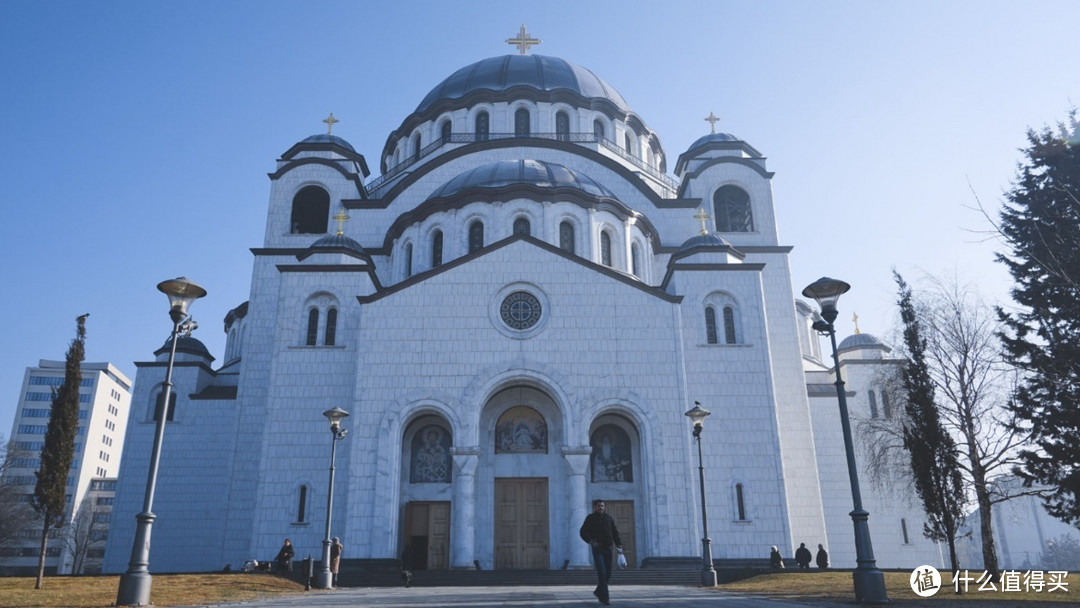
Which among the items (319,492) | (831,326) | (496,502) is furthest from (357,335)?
(831,326)

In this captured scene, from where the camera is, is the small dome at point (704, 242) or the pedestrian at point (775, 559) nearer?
the pedestrian at point (775, 559)

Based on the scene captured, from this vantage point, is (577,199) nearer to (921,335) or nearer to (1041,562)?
(921,335)

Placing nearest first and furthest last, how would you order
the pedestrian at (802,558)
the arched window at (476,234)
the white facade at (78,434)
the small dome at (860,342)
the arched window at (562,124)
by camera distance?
the pedestrian at (802,558), the arched window at (476,234), the small dome at (860,342), the arched window at (562,124), the white facade at (78,434)

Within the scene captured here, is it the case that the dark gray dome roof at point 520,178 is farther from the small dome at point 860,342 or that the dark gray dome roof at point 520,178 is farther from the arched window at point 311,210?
the small dome at point 860,342

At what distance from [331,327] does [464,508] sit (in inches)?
298

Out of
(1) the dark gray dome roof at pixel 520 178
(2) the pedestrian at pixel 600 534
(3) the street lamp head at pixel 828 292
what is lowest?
(2) the pedestrian at pixel 600 534

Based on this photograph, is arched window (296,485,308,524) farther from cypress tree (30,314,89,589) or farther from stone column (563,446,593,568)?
stone column (563,446,593,568)

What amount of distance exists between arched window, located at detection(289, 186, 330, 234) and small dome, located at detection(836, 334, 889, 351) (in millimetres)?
23051

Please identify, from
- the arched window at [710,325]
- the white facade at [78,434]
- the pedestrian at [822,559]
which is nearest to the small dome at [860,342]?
the arched window at [710,325]

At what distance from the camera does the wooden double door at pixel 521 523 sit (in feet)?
68.0

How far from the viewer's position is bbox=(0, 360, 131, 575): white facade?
217ft

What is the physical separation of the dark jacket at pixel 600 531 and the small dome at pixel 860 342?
2518cm

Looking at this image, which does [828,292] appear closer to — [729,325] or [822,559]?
[729,325]

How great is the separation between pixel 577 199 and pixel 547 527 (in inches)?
429
